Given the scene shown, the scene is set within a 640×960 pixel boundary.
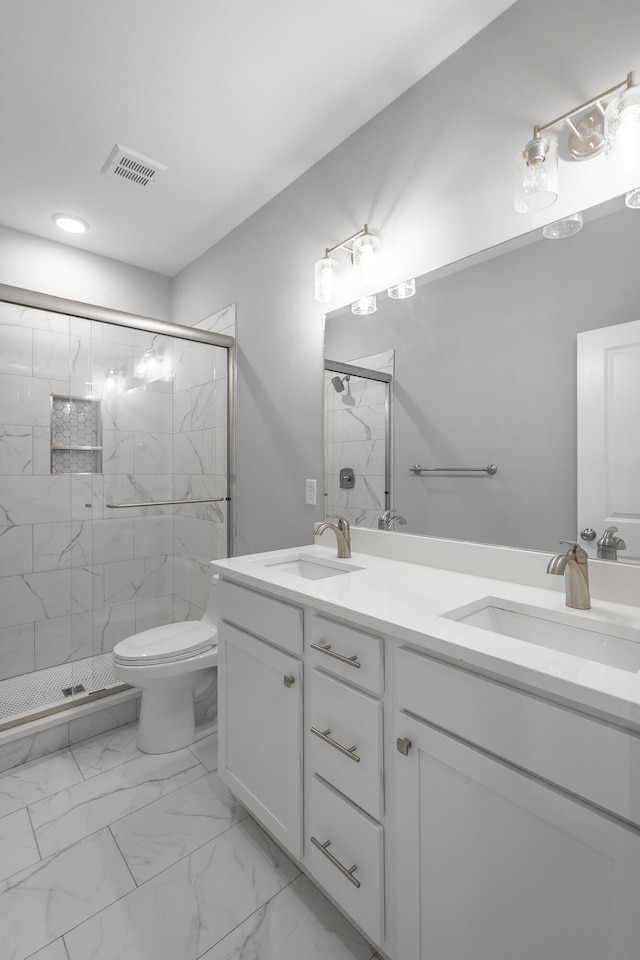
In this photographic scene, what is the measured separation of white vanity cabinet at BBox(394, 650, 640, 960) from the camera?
0.67 metres

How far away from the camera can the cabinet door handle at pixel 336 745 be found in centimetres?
107

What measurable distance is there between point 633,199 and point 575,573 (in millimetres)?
913

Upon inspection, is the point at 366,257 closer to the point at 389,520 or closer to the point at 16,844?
the point at 389,520

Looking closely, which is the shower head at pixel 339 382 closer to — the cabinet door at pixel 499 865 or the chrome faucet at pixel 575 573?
the chrome faucet at pixel 575 573

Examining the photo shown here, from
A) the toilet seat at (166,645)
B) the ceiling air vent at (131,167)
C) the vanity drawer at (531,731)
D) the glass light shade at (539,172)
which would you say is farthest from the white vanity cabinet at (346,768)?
the ceiling air vent at (131,167)

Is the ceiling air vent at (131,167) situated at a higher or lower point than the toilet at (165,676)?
higher

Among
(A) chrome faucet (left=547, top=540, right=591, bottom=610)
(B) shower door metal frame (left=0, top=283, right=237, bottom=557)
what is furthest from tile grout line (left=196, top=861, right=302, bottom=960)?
(B) shower door metal frame (left=0, top=283, right=237, bottom=557)

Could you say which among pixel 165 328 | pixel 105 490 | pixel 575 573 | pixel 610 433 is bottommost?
pixel 575 573

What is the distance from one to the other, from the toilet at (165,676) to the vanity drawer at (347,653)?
98cm

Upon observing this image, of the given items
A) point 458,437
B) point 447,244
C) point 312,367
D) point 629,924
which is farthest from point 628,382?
point 312,367

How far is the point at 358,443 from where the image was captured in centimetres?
181

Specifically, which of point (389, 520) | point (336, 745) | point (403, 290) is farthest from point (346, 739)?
point (403, 290)

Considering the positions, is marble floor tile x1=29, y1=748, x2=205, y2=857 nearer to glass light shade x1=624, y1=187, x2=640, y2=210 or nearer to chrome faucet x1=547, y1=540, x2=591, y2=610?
chrome faucet x1=547, y1=540, x2=591, y2=610

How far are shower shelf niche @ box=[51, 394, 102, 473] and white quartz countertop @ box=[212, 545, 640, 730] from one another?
1109 mm
